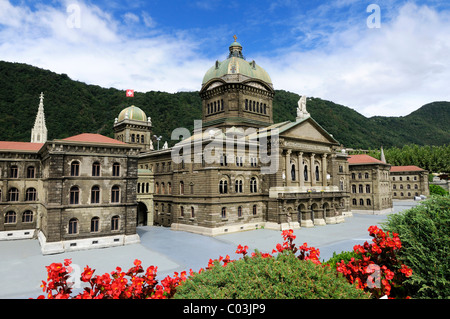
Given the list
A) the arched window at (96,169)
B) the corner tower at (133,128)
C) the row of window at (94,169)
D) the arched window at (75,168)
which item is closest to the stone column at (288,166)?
the row of window at (94,169)

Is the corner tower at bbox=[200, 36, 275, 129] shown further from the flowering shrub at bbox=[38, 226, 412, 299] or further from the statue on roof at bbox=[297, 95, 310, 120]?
the flowering shrub at bbox=[38, 226, 412, 299]

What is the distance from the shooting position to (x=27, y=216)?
36.4m

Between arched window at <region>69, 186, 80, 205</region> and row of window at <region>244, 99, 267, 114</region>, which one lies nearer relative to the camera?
arched window at <region>69, 186, 80, 205</region>

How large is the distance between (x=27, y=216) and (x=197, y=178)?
22.5 m

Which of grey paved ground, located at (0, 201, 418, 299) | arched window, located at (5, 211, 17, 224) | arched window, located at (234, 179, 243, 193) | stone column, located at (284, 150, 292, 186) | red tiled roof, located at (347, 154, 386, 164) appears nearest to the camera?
grey paved ground, located at (0, 201, 418, 299)

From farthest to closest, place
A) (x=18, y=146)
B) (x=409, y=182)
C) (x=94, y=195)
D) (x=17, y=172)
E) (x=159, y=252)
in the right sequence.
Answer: (x=409, y=182), (x=18, y=146), (x=17, y=172), (x=94, y=195), (x=159, y=252)

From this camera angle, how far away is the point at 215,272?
31.2 ft

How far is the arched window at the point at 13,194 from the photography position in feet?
117

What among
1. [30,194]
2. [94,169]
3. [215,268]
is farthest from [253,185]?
[215,268]

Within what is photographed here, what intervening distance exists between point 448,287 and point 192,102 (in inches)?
4861

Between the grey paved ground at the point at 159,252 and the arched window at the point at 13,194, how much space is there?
5.28 m

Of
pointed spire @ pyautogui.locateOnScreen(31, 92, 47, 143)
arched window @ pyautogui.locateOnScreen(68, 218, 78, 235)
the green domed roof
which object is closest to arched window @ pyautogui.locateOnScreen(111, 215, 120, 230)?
arched window @ pyautogui.locateOnScreen(68, 218, 78, 235)

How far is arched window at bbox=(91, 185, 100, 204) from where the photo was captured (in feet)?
102

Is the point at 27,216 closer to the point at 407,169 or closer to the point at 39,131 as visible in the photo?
the point at 39,131
